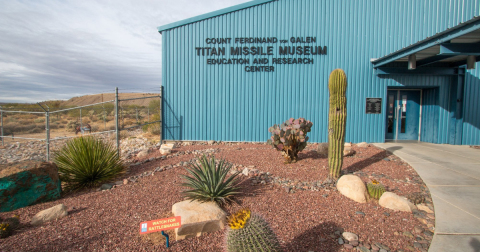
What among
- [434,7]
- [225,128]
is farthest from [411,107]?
[225,128]

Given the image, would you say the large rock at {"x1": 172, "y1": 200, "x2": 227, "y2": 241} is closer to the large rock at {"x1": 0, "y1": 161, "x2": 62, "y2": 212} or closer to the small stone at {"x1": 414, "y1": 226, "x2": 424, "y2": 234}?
the small stone at {"x1": 414, "y1": 226, "x2": 424, "y2": 234}

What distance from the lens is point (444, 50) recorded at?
733 cm

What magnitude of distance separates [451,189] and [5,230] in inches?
319

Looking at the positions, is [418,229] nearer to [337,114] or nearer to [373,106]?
[337,114]

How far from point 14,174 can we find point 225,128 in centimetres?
757

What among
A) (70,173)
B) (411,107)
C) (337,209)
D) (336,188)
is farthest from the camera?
(411,107)

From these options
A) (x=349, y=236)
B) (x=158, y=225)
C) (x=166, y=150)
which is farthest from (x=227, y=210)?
(x=166, y=150)

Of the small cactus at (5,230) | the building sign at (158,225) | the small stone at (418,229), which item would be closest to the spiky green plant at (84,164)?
the small cactus at (5,230)

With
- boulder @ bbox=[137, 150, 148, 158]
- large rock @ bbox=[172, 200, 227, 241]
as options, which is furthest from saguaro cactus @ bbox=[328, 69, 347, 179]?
boulder @ bbox=[137, 150, 148, 158]

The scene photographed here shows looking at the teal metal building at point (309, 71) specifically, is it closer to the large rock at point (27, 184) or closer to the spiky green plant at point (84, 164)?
the spiky green plant at point (84, 164)

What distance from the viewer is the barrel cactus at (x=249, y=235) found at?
2.68 meters

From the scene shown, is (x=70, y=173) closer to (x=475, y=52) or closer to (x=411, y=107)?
(x=475, y=52)

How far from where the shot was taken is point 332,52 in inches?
447

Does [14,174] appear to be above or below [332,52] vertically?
below
